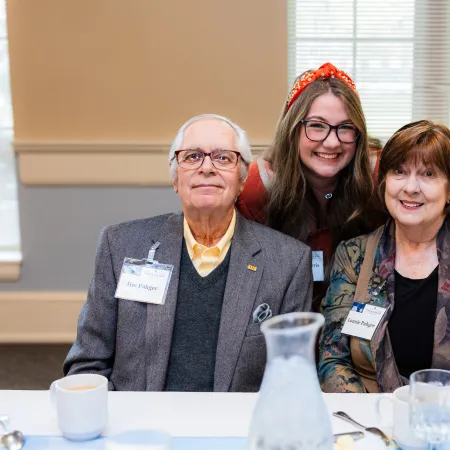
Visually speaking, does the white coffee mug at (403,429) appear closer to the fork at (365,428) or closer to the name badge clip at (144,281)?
the fork at (365,428)

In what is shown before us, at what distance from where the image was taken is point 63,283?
3945 millimetres

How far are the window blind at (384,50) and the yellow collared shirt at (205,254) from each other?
2196mm

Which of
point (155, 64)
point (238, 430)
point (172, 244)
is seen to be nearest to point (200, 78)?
point (155, 64)

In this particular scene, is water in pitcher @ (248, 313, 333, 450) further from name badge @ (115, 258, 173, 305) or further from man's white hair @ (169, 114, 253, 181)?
man's white hair @ (169, 114, 253, 181)

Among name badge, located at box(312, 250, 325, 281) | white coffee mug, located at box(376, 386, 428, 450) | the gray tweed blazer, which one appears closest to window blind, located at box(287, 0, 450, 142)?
name badge, located at box(312, 250, 325, 281)

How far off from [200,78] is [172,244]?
2.08 meters

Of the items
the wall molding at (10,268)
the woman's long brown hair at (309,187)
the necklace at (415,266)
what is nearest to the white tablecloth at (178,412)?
the necklace at (415,266)

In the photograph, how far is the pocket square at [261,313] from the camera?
1.79m

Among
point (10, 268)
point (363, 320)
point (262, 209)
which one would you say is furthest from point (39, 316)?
point (363, 320)

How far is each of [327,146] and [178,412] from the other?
1242 mm

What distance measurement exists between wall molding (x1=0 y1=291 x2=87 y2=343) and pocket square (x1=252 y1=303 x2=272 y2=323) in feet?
7.78

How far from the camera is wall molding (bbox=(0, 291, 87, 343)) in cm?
391

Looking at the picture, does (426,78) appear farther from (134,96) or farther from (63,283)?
(63,283)

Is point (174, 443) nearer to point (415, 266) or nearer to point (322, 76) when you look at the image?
point (415, 266)
